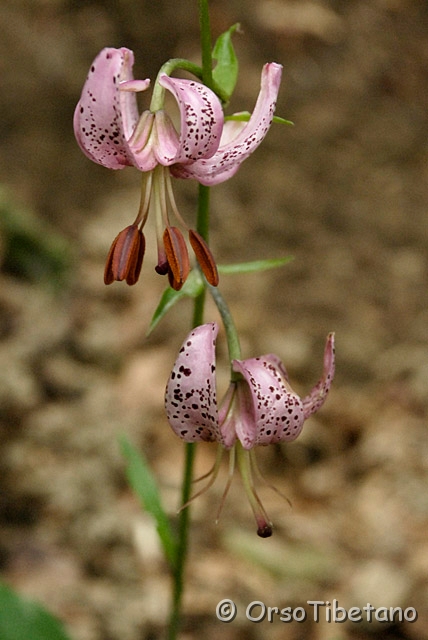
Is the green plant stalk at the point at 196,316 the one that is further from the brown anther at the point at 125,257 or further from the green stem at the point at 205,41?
the brown anther at the point at 125,257

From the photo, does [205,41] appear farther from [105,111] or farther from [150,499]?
[150,499]

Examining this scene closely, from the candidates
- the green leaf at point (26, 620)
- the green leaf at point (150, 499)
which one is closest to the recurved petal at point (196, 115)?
the green leaf at point (150, 499)

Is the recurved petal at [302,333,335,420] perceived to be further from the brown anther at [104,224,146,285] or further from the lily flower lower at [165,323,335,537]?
the brown anther at [104,224,146,285]

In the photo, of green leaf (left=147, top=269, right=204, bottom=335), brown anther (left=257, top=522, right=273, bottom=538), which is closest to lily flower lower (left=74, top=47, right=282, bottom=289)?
green leaf (left=147, top=269, right=204, bottom=335)

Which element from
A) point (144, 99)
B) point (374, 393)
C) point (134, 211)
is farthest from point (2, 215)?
point (374, 393)

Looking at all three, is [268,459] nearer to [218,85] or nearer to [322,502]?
[322,502]

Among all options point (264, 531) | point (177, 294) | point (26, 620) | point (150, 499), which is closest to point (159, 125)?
point (177, 294)

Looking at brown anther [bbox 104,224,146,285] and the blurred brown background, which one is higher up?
brown anther [bbox 104,224,146,285]
